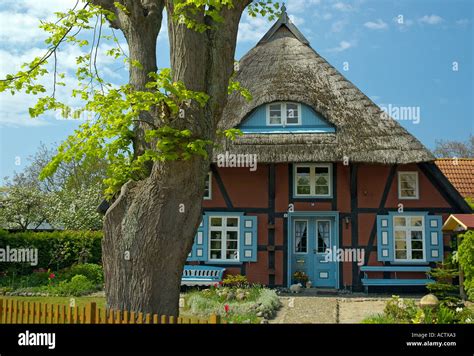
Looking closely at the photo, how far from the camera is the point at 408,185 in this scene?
1424cm

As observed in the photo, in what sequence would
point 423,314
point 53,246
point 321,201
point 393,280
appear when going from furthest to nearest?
point 53,246 → point 321,201 → point 393,280 → point 423,314

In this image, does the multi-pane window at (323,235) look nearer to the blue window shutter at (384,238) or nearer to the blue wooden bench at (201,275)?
the blue window shutter at (384,238)

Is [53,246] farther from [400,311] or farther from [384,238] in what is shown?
[400,311]

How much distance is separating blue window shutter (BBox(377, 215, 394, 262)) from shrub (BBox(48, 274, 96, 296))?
25.3 ft

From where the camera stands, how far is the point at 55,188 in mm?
31359

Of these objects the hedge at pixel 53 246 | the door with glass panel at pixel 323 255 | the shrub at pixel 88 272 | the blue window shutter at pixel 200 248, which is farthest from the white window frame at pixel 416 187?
the hedge at pixel 53 246

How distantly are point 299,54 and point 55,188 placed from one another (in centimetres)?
2031

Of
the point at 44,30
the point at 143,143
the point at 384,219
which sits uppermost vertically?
the point at 44,30

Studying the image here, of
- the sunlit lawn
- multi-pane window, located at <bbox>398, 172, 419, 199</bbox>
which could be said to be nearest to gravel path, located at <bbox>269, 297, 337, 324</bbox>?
multi-pane window, located at <bbox>398, 172, 419, 199</bbox>

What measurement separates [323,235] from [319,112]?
3391 millimetres

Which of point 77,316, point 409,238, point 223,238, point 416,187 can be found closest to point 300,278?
point 223,238
